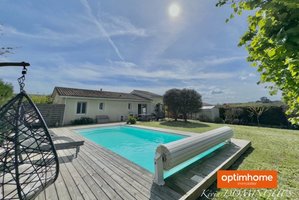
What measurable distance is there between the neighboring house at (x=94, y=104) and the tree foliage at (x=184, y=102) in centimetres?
543

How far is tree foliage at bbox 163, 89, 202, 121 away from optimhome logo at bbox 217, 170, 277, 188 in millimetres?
14153

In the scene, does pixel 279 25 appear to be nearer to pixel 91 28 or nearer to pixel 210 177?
pixel 210 177

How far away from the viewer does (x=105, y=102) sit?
17953mm

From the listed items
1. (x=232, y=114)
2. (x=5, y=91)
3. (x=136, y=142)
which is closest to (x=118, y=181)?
(x=136, y=142)

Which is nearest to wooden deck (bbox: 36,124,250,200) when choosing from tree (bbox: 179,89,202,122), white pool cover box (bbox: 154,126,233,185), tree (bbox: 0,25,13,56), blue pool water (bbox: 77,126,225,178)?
white pool cover box (bbox: 154,126,233,185)

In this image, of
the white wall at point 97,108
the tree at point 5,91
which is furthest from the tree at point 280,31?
the white wall at point 97,108

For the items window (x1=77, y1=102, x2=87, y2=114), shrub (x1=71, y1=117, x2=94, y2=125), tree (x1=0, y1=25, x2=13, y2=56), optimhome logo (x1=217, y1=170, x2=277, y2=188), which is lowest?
optimhome logo (x1=217, y1=170, x2=277, y2=188)

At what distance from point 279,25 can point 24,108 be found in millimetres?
4403

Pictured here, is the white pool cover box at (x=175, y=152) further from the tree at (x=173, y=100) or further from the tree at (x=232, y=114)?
the tree at (x=232, y=114)

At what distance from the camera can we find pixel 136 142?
984cm

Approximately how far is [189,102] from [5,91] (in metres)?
17.1

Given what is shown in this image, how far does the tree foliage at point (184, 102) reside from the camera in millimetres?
18422

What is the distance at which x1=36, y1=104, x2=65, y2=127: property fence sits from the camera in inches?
523

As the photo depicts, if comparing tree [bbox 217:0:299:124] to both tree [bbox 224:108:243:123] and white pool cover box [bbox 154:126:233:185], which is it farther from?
tree [bbox 224:108:243:123]
